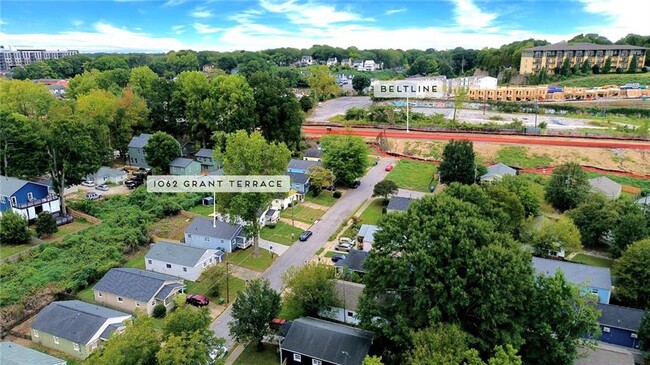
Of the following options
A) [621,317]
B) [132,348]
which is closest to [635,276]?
[621,317]

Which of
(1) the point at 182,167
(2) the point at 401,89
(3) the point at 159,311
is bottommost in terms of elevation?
(3) the point at 159,311

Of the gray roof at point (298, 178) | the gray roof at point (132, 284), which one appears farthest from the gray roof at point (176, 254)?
the gray roof at point (298, 178)

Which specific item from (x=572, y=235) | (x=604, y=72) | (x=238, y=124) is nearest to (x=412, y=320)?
(x=572, y=235)

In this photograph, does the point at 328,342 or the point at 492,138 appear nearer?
the point at 328,342

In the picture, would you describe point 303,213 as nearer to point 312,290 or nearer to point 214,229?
point 214,229

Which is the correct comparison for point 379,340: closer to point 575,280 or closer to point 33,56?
point 575,280

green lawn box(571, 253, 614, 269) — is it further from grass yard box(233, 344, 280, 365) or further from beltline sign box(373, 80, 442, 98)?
beltline sign box(373, 80, 442, 98)
